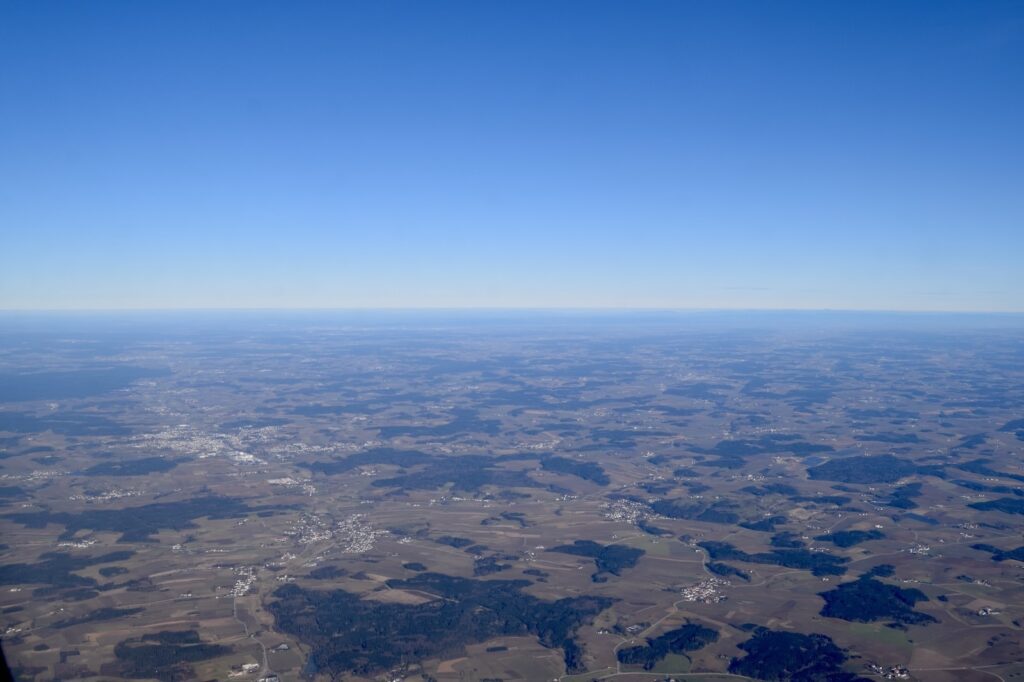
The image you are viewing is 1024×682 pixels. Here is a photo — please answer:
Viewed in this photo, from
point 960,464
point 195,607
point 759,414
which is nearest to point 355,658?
point 195,607

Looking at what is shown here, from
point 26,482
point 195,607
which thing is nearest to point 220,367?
point 26,482

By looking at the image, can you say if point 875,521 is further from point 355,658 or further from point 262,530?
point 262,530

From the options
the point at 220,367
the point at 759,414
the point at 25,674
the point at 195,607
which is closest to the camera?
the point at 25,674

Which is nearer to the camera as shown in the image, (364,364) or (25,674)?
(25,674)

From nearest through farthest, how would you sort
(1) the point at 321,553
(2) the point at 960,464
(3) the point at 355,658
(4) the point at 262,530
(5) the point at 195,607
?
(3) the point at 355,658 → (5) the point at 195,607 → (1) the point at 321,553 → (4) the point at 262,530 → (2) the point at 960,464

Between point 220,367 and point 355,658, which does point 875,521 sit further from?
point 220,367

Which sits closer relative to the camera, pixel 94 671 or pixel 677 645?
pixel 94 671
